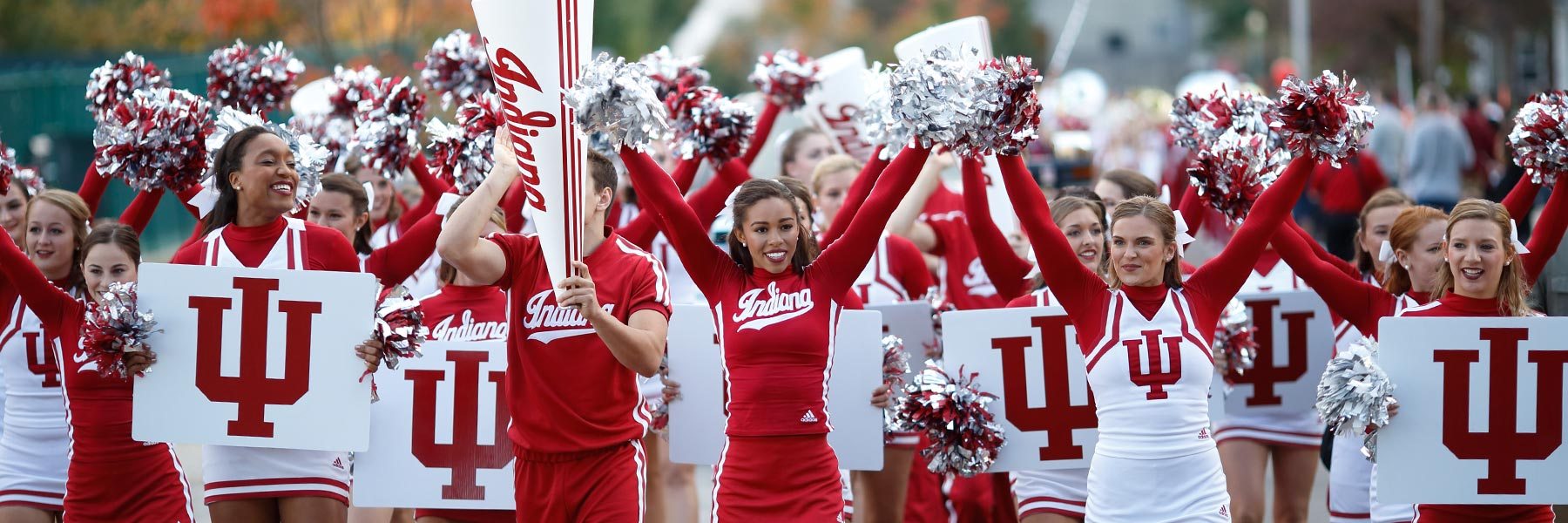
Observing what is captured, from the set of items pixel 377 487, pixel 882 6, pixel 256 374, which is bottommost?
pixel 377 487

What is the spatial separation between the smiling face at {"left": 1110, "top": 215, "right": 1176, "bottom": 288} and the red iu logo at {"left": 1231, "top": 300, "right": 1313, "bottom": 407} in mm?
1650

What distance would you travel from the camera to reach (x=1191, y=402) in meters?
5.09

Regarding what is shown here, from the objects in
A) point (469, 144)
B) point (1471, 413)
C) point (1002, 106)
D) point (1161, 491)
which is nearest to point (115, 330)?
point (469, 144)

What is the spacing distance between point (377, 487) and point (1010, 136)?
8.13ft

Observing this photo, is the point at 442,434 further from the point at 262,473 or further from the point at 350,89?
the point at 350,89

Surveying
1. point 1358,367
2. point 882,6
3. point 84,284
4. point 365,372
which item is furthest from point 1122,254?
point 882,6

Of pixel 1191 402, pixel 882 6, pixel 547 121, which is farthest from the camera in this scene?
pixel 882 6

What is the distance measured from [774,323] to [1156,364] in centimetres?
113

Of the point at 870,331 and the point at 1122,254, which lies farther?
the point at 870,331

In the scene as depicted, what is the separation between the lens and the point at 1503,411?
5266 millimetres

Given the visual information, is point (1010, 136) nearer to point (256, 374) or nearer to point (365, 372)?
point (365, 372)

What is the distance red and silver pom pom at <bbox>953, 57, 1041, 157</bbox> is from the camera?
16.3 feet

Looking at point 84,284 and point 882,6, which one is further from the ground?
point 882,6

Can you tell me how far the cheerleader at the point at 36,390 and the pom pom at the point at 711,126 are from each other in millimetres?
1855
